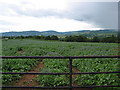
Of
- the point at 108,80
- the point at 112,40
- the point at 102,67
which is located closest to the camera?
the point at 108,80

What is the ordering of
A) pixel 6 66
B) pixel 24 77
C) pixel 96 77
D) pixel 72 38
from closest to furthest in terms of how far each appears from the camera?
1. pixel 96 77
2. pixel 24 77
3. pixel 6 66
4. pixel 72 38

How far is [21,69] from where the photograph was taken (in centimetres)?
732

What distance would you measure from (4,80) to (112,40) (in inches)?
1046

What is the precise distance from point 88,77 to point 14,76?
11.7ft

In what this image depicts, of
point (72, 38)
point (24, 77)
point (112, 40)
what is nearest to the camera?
point (24, 77)

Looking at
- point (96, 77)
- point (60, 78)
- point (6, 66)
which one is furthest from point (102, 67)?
point (6, 66)

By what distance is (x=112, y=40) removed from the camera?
2828cm

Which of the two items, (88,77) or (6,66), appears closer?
(88,77)

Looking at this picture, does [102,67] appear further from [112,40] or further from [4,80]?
[112,40]

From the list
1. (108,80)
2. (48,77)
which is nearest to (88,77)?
(108,80)

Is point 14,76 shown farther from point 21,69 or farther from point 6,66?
point 6,66

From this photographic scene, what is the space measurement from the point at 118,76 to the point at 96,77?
96 cm

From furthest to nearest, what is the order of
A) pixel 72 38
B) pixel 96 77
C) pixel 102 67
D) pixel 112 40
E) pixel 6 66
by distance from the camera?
pixel 72 38 < pixel 112 40 < pixel 6 66 < pixel 102 67 < pixel 96 77

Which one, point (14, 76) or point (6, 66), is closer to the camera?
point (14, 76)
